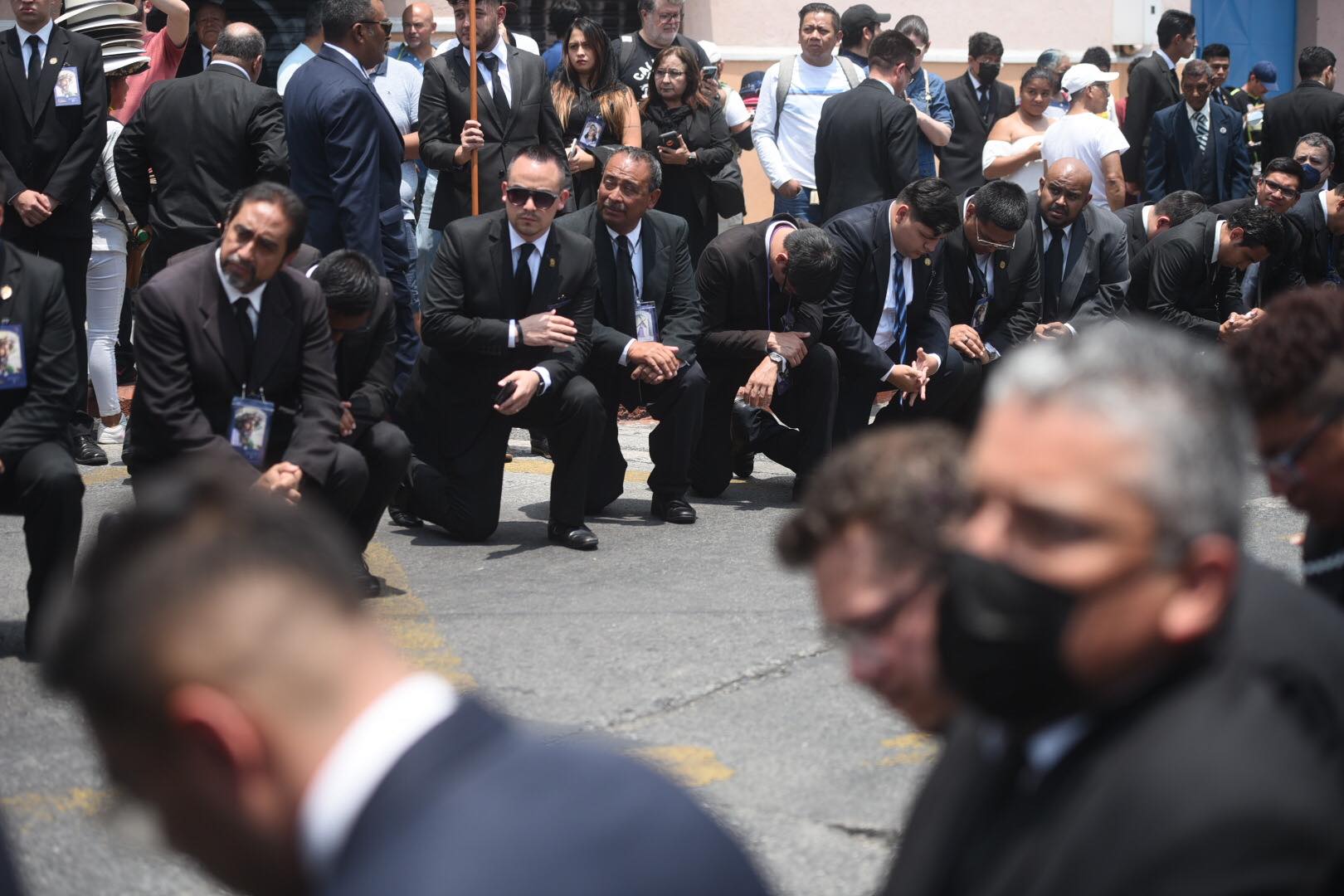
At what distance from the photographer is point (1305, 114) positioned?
37.2 ft

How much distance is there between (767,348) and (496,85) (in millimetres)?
2489

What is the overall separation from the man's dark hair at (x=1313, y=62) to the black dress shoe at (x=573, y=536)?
7.56m

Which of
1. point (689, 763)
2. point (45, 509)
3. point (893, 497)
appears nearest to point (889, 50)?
point (45, 509)

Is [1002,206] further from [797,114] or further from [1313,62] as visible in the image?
[1313,62]

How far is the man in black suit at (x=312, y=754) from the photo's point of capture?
1421 millimetres

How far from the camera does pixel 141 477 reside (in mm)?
5457

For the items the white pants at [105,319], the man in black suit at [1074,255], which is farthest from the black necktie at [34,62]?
the man in black suit at [1074,255]

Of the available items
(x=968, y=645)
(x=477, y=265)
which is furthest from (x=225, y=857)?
(x=477, y=265)

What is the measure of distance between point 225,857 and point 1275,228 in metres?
8.10

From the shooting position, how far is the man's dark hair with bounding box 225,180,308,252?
17.7 ft

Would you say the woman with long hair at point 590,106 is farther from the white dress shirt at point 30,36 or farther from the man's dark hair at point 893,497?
the man's dark hair at point 893,497

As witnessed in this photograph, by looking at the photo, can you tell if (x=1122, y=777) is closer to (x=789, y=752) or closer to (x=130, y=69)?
(x=789, y=752)

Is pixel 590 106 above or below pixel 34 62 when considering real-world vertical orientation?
below

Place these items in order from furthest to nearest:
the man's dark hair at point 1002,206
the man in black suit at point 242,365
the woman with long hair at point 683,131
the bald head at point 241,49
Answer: the woman with long hair at point 683,131
the bald head at point 241,49
the man's dark hair at point 1002,206
the man in black suit at point 242,365
